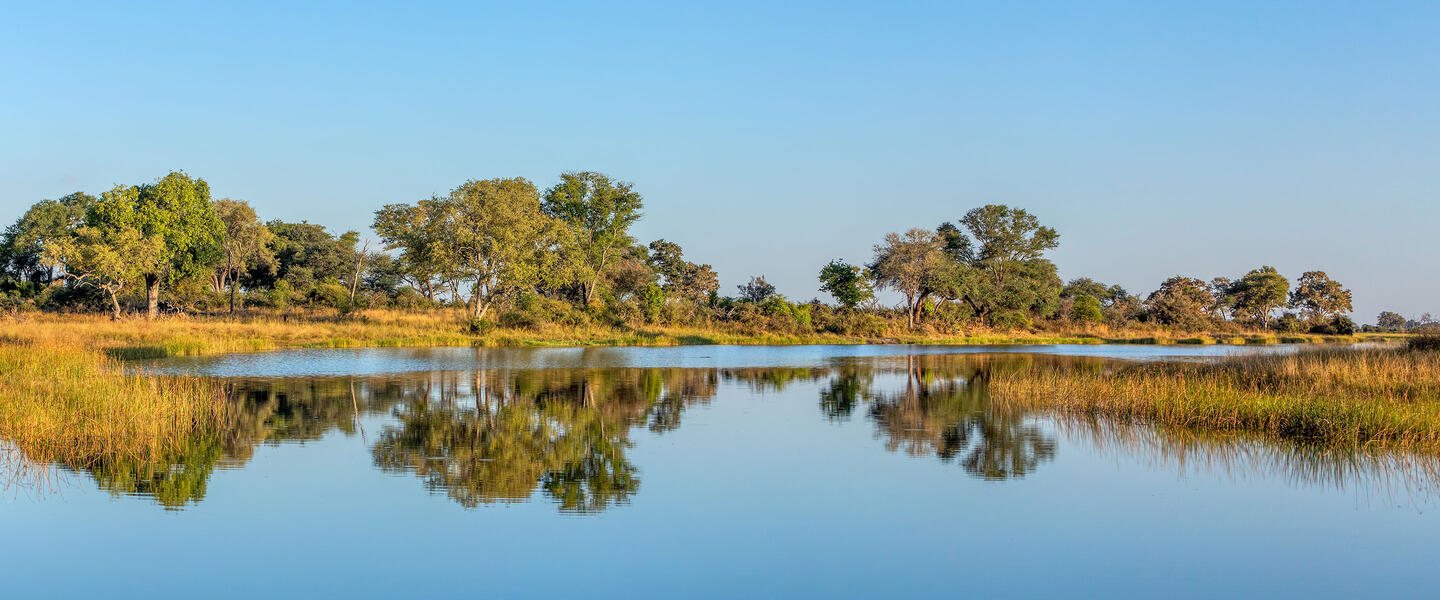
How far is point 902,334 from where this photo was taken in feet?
197

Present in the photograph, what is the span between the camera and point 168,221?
48.5 metres

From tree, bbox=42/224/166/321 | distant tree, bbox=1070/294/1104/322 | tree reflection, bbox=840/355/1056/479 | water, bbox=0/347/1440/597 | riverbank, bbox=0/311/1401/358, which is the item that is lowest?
water, bbox=0/347/1440/597

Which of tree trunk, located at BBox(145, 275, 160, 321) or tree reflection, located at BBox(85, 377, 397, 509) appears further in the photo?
tree trunk, located at BBox(145, 275, 160, 321)

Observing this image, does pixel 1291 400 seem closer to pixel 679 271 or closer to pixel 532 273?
pixel 532 273

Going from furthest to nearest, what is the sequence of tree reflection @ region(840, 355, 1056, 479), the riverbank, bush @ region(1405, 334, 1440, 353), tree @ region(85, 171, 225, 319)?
tree @ region(85, 171, 225, 319)
the riverbank
bush @ region(1405, 334, 1440, 353)
tree reflection @ region(840, 355, 1056, 479)

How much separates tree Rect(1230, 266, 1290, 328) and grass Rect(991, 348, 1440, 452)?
211 ft

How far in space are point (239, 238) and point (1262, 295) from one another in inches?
3366

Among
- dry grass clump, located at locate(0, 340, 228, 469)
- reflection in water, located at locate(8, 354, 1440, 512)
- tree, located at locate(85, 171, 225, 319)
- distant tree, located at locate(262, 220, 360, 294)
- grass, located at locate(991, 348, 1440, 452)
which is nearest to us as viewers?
reflection in water, located at locate(8, 354, 1440, 512)

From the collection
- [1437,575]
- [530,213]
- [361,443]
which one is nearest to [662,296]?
[530,213]

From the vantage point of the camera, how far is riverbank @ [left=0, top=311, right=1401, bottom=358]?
32.0m

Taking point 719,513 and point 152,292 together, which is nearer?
point 719,513

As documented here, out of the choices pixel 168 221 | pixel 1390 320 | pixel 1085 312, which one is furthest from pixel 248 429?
pixel 1390 320

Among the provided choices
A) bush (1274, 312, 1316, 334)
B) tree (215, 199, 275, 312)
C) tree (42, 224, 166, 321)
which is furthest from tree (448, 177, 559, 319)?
bush (1274, 312, 1316, 334)

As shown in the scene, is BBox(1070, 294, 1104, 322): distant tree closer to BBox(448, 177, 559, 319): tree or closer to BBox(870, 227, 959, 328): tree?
BBox(870, 227, 959, 328): tree
